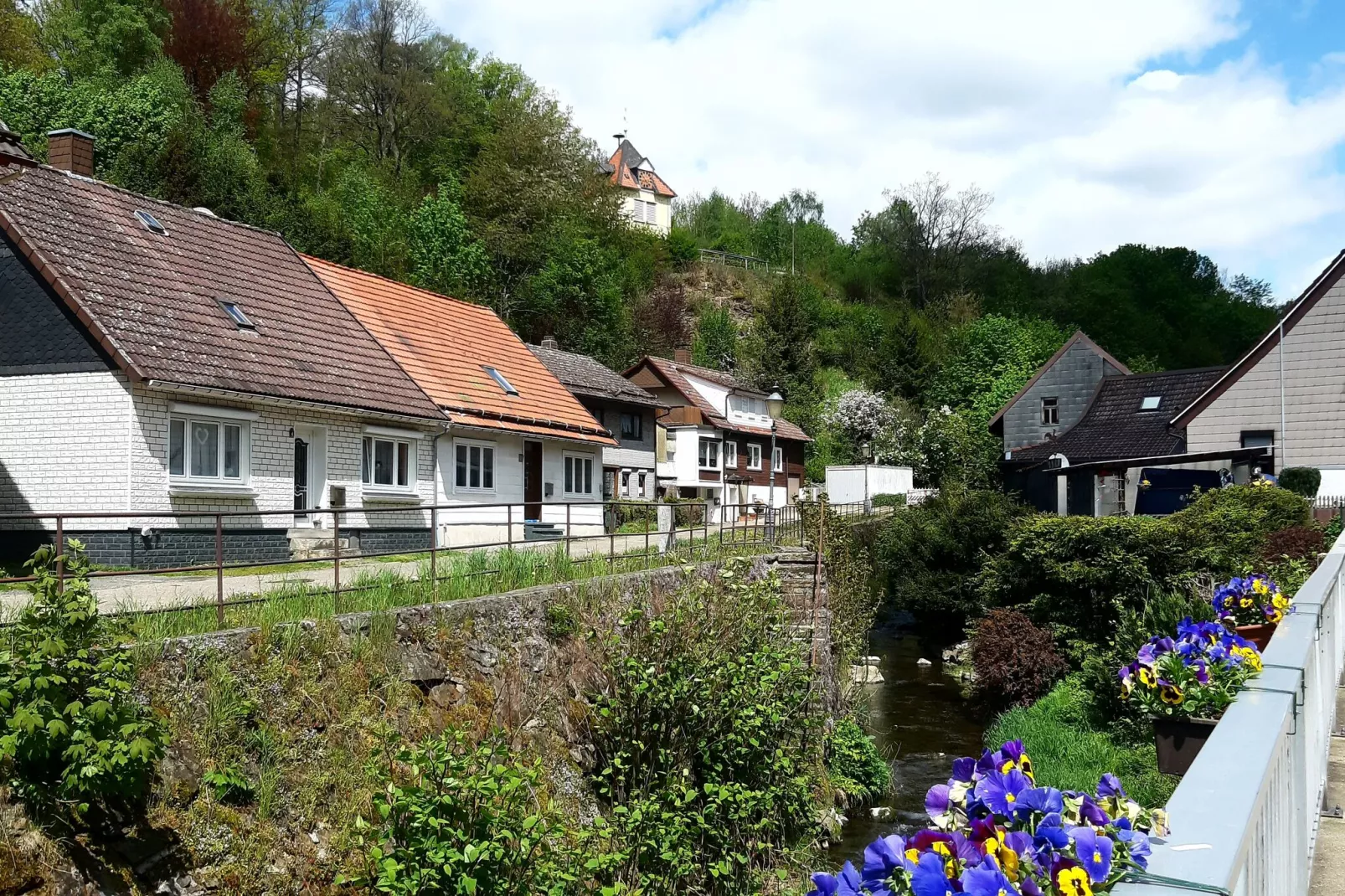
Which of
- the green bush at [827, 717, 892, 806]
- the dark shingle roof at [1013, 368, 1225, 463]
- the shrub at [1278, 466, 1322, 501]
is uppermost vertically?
the dark shingle roof at [1013, 368, 1225, 463]

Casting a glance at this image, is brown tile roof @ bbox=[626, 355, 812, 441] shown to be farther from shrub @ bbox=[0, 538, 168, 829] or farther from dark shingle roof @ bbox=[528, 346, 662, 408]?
shrub @ bbox=[0, 538, 168, 829]

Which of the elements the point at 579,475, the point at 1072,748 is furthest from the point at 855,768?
the point at 579,475

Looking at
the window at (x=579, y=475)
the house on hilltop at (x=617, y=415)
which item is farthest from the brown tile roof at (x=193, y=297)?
the house on hilltop at (x=617, y=415)

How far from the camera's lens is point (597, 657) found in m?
14.1

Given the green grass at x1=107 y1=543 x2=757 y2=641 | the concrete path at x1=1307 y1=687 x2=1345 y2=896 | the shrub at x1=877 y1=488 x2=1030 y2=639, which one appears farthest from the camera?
the shrub at x1=877 y1=488 x2=1030 y2=639

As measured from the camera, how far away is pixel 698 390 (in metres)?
55.4

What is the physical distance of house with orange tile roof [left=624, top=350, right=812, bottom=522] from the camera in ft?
173

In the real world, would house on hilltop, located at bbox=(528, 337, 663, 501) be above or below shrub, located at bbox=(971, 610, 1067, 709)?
above

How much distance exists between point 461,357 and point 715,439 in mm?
26288

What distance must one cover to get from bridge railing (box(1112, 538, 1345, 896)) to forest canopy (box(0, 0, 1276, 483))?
4357cm

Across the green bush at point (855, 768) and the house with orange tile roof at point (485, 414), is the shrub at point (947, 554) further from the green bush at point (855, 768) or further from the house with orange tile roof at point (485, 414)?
the green bush at point (855, 768)

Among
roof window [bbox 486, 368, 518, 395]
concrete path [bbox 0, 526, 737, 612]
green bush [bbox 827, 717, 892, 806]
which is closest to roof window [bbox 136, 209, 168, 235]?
concrete path [bbox 0, 526, 737, 612]

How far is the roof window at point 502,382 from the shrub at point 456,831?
20.7 m

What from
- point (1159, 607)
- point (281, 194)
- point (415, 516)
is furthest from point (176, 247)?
point (281, 194)
